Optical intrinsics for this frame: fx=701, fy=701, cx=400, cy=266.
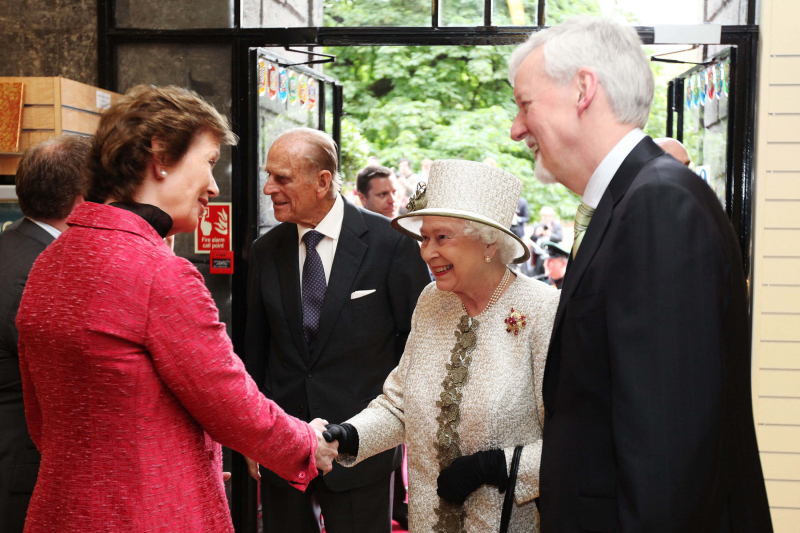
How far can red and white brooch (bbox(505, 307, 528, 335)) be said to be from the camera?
6.61 ft

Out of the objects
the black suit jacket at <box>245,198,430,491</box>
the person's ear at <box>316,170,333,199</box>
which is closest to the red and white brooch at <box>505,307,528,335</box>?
→ the black suit jacket at <box>245,198,430,491</box>

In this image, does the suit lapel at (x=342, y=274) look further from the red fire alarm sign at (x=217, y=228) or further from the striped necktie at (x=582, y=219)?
the striped necktie at (x=582, y=219)

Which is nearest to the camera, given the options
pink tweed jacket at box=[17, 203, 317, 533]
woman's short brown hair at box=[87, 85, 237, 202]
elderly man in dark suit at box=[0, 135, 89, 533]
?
pink tweed jacket at box=[17, 203, 317, 533]

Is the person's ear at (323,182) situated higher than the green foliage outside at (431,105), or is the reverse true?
the green foliage outside at (431,105)

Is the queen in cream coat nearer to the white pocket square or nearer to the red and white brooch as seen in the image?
the red and white brooch

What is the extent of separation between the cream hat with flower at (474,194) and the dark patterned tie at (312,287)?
96 cm

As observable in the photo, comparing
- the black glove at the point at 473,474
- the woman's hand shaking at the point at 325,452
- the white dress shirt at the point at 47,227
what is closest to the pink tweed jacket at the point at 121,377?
the woman's hand shaking at the point at 325,452

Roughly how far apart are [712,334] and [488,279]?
101 centimetres

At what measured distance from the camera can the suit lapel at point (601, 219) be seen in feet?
4.30

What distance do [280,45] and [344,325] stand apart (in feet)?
5.55

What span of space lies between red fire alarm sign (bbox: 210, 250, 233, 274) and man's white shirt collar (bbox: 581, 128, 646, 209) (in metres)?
2.78

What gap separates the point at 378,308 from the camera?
118 inches

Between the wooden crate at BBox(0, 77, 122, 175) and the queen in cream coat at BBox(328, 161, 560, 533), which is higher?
the wooden crate at BBox(0, 77, 122, 175)

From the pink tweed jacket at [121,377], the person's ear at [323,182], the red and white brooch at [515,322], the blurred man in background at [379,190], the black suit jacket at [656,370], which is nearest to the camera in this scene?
the black suit jacket at [656,370]
